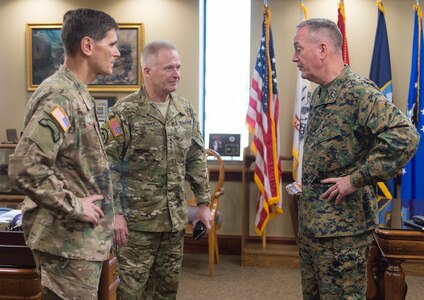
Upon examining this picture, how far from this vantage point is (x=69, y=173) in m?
1.41

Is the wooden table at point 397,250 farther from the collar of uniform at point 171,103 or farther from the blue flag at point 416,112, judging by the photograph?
the blue flag at point 416,112

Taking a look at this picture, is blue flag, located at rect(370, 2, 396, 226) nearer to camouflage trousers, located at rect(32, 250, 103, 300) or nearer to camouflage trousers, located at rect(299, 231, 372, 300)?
camouflage trousers, located at rect(299, 231, 372, 300)

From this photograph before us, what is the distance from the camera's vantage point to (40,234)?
137 cm

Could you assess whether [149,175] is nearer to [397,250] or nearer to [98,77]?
[397,250]

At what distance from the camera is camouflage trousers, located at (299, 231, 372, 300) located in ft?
5.89

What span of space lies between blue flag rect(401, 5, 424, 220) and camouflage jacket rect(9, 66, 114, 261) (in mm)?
3226

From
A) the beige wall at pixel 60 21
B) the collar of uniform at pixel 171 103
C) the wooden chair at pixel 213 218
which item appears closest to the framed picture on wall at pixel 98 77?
the beige wall at pixel 60 21

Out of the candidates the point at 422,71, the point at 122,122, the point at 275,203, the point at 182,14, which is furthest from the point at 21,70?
the point at 422,71

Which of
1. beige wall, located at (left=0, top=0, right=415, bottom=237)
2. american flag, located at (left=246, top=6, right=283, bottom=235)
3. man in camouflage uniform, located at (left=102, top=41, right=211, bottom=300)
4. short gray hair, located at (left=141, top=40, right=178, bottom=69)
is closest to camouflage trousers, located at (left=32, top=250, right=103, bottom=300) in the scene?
man in camouflage uniform, located at (left=102, top=41, right=211, bottom=300)

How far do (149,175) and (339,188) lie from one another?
772mm

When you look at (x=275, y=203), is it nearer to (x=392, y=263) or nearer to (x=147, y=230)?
(x=392, y=263)

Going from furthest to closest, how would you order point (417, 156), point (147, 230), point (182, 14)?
point (182, 14) → point (417, 156) → point (147, 230)

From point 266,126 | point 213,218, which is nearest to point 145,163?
point 213,218

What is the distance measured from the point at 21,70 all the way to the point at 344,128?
12.5 feet
